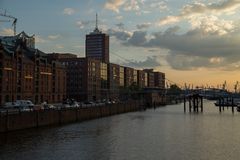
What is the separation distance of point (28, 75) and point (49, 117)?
4134cm

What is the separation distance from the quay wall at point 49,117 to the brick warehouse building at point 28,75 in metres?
21.2

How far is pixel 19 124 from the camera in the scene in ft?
236

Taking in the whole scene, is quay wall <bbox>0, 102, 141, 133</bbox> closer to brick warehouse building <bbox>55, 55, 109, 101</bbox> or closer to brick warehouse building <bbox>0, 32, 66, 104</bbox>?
brick warehouse building <bbox>0, 32, 66, 104</bbox>

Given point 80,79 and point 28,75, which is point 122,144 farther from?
point 80,79

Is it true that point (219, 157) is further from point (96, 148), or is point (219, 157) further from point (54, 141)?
point (54, 141)

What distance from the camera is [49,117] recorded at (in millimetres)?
85000

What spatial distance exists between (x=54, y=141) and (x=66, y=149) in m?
7.38

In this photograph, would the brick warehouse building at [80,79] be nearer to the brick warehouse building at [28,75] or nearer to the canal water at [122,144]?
the brick warehouse building at [28,75]

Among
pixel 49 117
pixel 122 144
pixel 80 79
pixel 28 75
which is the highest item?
pixel 80 79

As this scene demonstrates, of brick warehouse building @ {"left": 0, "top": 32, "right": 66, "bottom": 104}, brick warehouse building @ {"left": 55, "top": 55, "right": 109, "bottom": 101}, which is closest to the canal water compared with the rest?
brick warehouse building @ {"left": 0, "top": 32, "right": 66, "bottom": 104}

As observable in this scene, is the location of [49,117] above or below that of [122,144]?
above

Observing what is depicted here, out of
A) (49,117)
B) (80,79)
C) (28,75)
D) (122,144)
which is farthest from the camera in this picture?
(80,79)

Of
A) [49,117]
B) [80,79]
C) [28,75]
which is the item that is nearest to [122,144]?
[49,117]

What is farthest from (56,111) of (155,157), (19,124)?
(155,157)
